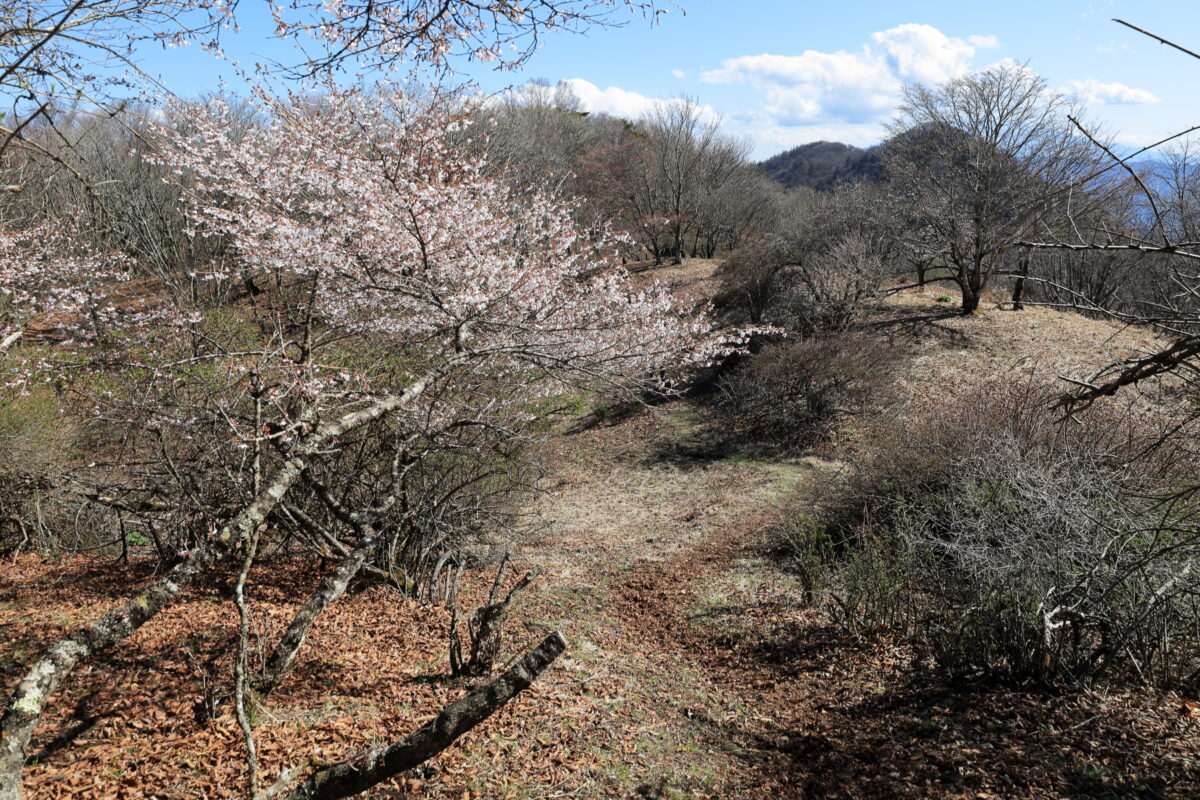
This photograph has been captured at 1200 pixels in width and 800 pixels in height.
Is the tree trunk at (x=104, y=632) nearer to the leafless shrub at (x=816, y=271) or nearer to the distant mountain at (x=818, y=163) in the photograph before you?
the leafless shrub at (x=816, y=271)

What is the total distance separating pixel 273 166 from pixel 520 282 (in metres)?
5.17

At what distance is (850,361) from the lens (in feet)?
47.0

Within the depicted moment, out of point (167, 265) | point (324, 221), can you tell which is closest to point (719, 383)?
point (324, 221)

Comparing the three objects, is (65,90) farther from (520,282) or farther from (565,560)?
(520,282)

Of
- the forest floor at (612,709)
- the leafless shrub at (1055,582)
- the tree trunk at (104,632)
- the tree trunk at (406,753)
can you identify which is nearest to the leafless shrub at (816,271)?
the leafless shrub at (1055,582)

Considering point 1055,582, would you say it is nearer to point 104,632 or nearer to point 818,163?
point 104,632

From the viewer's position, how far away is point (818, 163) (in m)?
81.4

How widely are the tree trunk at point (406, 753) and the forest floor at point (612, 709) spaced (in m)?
0.99

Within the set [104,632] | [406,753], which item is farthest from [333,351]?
[406,753]

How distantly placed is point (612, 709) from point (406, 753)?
2.56 m

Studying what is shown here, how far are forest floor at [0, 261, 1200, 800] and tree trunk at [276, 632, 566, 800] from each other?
99 cm

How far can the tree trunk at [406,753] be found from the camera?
2.39 meters

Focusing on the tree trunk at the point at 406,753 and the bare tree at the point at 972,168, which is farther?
the bare tree at the point at 972,168

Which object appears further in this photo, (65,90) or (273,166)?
(273,166)
